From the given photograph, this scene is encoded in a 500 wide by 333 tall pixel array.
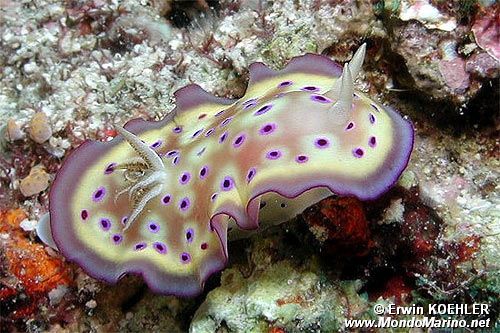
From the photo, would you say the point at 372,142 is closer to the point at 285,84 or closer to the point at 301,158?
the point at 301,158

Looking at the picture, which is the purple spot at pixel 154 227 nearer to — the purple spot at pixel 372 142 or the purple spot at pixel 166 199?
the purple spot at pixel 166 199

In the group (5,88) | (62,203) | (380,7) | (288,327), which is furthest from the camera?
(5,88)

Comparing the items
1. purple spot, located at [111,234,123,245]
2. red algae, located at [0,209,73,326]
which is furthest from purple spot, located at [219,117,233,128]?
red algae, located at [0,209,73,326]

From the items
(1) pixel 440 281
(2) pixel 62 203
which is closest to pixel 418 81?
(1) pixel 440 281

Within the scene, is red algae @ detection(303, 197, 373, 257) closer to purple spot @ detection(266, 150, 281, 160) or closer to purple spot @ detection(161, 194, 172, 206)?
purple spot @ detection(266, 150, 281, 160)

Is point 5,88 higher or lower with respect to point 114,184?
lower

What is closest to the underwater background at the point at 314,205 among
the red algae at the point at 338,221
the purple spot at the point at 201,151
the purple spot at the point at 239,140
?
the red algae at the point at 338,221

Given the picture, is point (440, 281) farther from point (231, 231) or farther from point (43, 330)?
point (43, 330)
